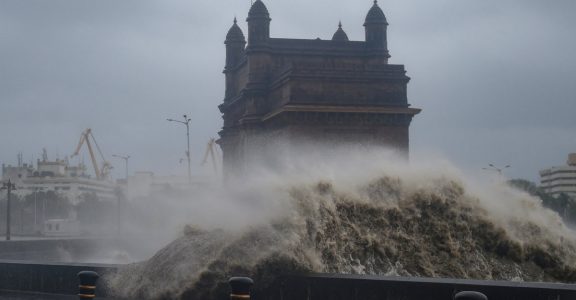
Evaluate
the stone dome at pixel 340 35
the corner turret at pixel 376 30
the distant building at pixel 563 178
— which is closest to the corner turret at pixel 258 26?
the corner turret at pixel 376 30

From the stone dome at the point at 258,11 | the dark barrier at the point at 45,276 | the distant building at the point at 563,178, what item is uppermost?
the stone dome at the point at 258,11

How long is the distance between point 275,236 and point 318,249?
1152 mm

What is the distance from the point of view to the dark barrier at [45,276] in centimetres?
1219

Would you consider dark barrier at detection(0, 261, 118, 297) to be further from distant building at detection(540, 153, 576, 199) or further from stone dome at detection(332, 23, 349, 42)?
distant building at detection(540, 153, 576, 199)

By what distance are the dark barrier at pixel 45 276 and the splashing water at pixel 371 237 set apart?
0.65m

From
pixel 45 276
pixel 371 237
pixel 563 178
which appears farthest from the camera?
pixel 563 178

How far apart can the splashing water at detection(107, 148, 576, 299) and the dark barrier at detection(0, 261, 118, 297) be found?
0.65 m

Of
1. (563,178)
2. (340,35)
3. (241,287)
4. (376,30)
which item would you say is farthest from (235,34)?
(563,178)

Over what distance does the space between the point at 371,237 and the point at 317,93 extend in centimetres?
1963

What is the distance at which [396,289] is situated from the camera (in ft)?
29.8

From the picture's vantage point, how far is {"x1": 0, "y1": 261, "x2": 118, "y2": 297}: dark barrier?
12194 millimetres

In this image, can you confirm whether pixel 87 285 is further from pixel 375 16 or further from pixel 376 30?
pixel 375 16

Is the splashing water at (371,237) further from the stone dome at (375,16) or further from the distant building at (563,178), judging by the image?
the distant building at (563,178)

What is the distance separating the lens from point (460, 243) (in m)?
13.8
